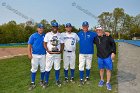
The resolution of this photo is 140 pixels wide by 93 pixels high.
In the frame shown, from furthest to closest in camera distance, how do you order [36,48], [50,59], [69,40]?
[69,40]
[50,59]
[36,48]

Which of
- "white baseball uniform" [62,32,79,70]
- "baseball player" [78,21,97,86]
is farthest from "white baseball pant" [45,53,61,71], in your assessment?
"baseball player" [78,21,97,86]

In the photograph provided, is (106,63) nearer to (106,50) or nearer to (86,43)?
(106,50)

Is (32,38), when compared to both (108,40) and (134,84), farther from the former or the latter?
(134,84)

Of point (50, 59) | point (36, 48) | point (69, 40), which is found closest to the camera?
point (36, 48)

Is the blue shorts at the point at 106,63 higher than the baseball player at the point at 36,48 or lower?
lower

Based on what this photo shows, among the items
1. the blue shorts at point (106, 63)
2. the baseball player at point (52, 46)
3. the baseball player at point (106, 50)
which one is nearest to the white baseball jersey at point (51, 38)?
the baseball player at point (52, 46)

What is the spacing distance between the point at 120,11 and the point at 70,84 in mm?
90532

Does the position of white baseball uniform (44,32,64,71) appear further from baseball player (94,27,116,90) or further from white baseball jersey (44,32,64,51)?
baseball player (94,27,116,90)

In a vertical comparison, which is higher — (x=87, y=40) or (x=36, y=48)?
(x=87, y=40)

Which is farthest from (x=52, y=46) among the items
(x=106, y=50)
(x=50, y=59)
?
(x=106, y=50)

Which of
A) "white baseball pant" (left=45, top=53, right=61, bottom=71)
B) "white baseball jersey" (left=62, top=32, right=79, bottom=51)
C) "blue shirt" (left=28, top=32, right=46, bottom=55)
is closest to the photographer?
"blue shirt" (left=28, top=32, right=46, bottom=55)

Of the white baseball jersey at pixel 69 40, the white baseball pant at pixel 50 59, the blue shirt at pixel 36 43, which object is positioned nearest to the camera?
the blue shirt at pixel 36 43

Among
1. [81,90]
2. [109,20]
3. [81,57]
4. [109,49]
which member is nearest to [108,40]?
[109,49]

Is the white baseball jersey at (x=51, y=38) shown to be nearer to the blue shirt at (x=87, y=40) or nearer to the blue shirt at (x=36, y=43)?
the blue shirt at (x=36, y=43)
